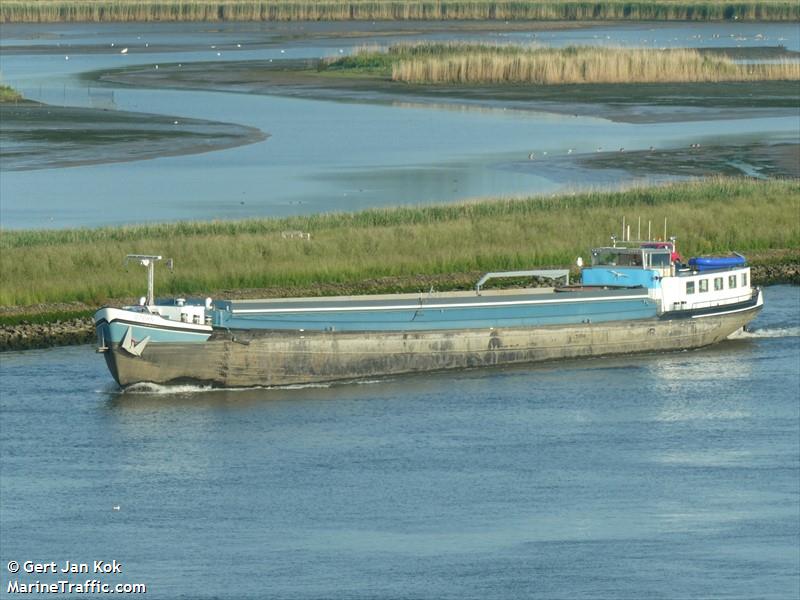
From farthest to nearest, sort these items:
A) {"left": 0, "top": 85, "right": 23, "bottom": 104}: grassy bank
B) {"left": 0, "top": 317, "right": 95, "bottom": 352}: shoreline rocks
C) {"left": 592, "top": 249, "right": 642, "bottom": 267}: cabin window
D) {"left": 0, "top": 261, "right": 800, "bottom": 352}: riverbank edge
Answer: {"left": 0, "top": 85, "right": 23, "bottom": 104}: grassy bank, {"left": 592, "top": 249, "right": 642, "bottom": 267}: cabin window, {"left": 0, "top": 261, "right": 800, "bottom": 352}: riverbank edge, {"left": 0, "top": 317, "right": 95, "bottom": 352}: shoreline rocks

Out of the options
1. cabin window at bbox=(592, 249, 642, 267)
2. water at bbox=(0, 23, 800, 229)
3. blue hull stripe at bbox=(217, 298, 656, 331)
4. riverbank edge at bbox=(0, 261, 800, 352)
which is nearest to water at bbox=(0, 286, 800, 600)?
riverbank edge at bbox=(0, 261, 800, 352)

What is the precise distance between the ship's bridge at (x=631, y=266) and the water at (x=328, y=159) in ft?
66.8

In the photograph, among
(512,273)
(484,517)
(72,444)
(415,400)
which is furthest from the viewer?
(512,273)

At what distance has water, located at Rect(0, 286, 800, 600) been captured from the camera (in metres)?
39.6

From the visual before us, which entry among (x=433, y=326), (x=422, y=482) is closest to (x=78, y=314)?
(x=433, y=326)

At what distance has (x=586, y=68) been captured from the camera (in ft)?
475

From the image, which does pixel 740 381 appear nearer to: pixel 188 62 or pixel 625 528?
pixel 625 528

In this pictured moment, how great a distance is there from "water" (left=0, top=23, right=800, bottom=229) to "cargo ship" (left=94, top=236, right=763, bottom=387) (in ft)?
71.8

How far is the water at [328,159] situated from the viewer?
281 feet

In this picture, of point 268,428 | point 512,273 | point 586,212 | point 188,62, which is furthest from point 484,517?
point 188,62

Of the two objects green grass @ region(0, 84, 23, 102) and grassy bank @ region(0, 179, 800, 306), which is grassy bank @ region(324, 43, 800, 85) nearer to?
green grass @ region(0, 84, 23, 102)

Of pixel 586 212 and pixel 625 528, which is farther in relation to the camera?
pixel 586 212

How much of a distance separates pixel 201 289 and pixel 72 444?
1771 centimetres

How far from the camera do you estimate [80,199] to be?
87750 mm
